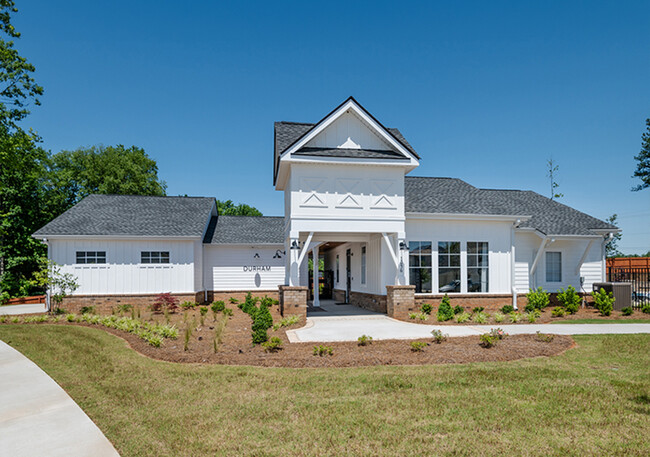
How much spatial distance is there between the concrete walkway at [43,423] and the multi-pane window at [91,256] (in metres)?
14.1

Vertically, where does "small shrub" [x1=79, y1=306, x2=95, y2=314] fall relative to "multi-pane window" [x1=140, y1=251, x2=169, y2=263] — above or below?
below

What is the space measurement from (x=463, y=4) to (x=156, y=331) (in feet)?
49.8

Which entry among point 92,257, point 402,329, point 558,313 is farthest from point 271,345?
point 92,257

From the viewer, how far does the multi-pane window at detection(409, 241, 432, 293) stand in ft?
56.9

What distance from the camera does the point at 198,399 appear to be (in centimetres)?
623

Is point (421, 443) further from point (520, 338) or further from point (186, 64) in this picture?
point (186, 64)

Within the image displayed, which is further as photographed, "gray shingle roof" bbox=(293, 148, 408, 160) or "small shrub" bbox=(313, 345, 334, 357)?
"gray shingle roof" bbox=(293, 148, 408, 160)

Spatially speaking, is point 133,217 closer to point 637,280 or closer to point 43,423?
point 43,423

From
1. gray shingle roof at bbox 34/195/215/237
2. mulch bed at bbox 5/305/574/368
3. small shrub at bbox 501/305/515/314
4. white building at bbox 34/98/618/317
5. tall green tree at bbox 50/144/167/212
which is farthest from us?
tall green tree at bbox 50/144/167/212

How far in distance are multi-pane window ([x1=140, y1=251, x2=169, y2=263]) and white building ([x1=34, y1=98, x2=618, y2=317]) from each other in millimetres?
52

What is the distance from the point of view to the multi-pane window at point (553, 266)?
63.9 feet

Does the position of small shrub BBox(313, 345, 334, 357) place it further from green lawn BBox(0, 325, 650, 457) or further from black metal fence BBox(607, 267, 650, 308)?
black metal fence BBox(607, 267, 650, 308)

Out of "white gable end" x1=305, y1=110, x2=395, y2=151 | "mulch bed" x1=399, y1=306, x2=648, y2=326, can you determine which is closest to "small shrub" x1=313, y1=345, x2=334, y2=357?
"mulch bed" x1=399, y1=306, x2=648, y2=326

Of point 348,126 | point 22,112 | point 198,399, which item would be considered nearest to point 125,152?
point 22,112
